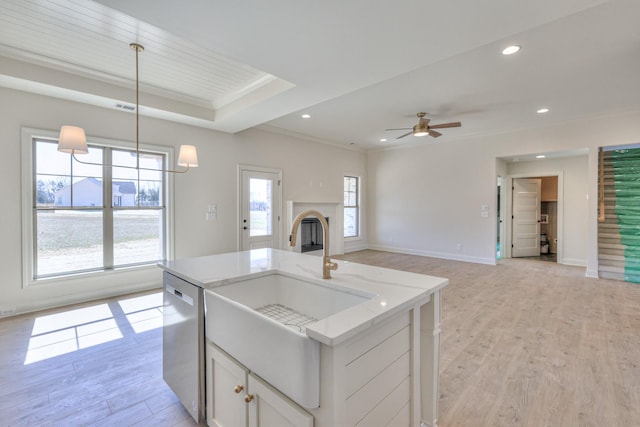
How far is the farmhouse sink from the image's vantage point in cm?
95

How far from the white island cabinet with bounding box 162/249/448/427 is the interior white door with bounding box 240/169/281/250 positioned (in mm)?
3528

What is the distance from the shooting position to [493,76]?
132 inches

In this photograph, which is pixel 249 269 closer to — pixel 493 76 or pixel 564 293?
pixel 493 76

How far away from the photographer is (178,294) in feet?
5.57

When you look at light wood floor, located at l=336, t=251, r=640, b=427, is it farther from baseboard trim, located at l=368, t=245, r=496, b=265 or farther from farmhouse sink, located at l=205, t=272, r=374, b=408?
baseboard trim, located at l=368, t=245, r=496, b=265

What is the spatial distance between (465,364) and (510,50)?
293cm

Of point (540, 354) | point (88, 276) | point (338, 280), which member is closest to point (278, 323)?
point (338, 280)

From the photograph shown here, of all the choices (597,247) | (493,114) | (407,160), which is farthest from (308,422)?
(407,160)

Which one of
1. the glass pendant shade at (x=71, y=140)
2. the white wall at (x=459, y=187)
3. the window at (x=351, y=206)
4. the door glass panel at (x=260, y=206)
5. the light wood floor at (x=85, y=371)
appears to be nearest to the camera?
the light wood floor at (x=85, y=371)

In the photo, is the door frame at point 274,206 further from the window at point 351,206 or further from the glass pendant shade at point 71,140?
the glass pendant shade at point 71,140

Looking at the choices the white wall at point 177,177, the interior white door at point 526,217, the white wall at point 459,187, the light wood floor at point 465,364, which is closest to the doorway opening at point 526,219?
the interior white door at point 526,217

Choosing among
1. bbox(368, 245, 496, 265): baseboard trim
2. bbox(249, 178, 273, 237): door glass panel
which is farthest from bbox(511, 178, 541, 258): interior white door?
bbox(249, 178, 273, 237): door glass panel

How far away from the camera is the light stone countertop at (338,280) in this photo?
982mm

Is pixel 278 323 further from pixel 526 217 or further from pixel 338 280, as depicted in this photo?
pixel 526 217
